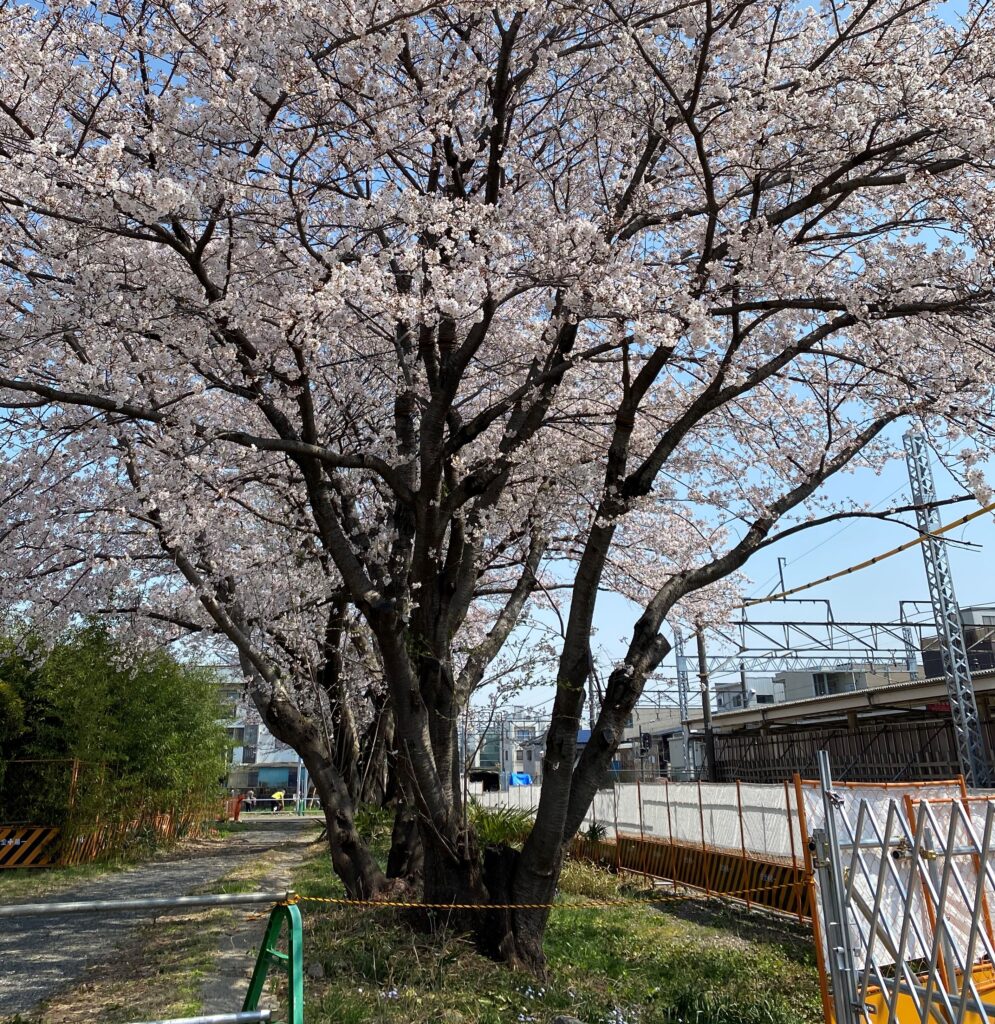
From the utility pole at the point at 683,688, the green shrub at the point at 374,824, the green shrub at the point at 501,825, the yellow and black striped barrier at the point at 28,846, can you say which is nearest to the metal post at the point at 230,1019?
the green shrub at the point at 501,825

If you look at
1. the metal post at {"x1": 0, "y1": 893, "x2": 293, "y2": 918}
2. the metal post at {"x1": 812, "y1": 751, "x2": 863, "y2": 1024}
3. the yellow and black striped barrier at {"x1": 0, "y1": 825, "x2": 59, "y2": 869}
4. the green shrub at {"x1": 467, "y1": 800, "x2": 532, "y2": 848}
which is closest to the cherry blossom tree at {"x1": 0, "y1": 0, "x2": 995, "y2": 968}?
the metal post at {"x1": 812, "y1": 751, "x2": 863, "y2": 1024}

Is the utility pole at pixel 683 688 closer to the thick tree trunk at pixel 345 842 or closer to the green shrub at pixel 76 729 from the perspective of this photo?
the green shrub at pixel 76 729

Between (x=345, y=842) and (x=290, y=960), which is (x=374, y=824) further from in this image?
(x=290, y=960)

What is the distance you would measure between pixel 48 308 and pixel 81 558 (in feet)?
16.9

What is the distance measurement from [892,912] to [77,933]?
7791mm

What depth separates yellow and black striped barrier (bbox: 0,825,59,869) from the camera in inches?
547

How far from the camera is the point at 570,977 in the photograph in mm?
6328

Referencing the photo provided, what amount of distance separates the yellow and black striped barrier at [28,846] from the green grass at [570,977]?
26.6ft

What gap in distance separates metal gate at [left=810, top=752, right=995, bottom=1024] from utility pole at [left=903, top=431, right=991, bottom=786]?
994cm

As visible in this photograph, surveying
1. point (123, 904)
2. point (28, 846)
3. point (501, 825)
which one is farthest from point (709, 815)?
point (28, 846)

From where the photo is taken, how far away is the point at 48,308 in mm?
6152


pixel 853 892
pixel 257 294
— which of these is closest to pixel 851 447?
pixel 853 892

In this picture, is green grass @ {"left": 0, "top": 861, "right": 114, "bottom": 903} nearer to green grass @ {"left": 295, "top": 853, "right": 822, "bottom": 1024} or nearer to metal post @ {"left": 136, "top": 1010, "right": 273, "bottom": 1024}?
green grass @ {"left": 295, "top": 853, "right": 822, "bottom": 1024}

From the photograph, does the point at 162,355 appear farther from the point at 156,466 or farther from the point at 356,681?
the point at 356,681
